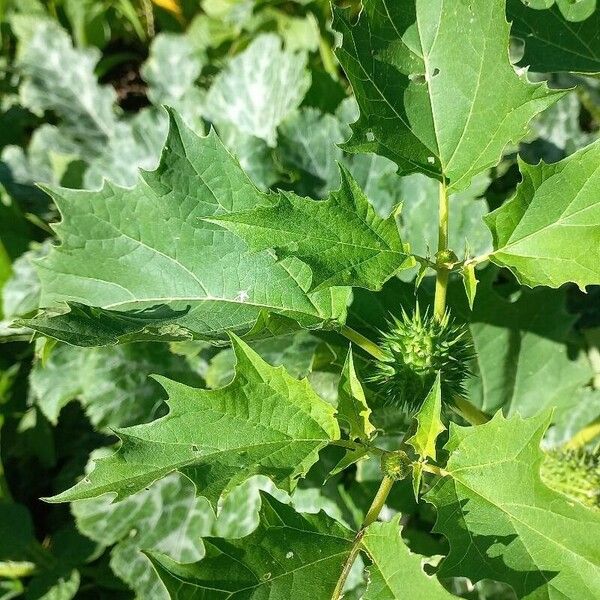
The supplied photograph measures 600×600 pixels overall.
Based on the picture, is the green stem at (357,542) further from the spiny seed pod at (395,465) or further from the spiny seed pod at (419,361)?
the spiny seed pod at (419,361)

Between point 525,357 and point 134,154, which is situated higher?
point 134,154

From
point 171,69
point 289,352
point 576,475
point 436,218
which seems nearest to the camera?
point 576,475

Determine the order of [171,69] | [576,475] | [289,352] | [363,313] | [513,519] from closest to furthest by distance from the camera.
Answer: [513,519] → [576,475] → [363,313] → [289,352] → [171,69]

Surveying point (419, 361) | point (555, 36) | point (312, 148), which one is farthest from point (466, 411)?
point (312, 148)

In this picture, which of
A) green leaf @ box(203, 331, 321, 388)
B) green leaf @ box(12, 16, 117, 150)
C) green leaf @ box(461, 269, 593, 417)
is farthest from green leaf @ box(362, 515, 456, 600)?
green leaf @ box(12, 16, 117, 150)

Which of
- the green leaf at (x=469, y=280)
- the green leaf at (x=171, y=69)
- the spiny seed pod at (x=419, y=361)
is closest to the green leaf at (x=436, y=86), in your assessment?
the green leaf at (x=469, y=280)

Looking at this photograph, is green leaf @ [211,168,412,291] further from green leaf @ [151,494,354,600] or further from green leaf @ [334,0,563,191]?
green leaf @ [151,494,354,600]

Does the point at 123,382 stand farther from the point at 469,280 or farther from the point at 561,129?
the point at 561,129
